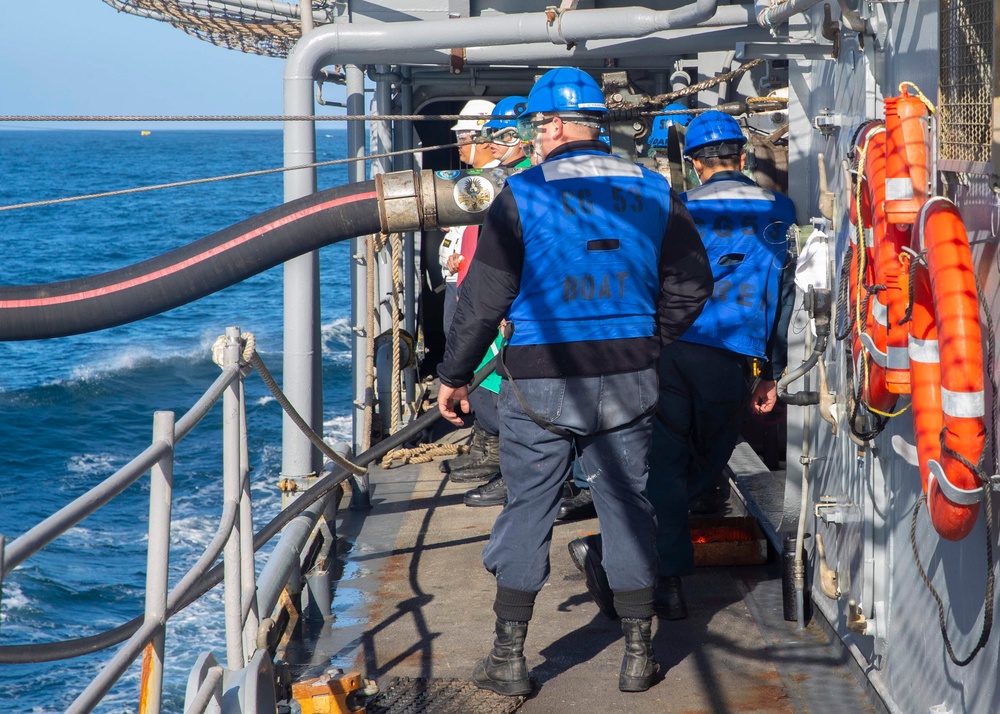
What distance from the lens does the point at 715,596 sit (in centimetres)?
398

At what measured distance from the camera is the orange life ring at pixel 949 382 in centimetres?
187

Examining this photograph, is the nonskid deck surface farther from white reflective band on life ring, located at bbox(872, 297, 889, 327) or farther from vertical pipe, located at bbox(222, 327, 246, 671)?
white reflective band on life ring, located at bbox(872, 297, 889, 327)

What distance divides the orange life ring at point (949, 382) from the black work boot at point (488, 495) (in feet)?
10.9

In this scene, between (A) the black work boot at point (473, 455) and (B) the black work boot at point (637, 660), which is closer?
(B) the black work boot at point (637, 660)

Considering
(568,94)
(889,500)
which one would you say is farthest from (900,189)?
(568,94)

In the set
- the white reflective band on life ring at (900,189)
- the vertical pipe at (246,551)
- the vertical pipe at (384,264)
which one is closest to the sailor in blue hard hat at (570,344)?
the vertical pipe at (246,551)

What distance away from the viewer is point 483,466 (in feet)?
19.1

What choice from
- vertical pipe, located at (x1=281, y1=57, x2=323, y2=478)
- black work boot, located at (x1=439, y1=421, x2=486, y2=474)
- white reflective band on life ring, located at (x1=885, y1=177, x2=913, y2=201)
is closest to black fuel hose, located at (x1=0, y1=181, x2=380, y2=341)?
vertical pipe, located at (x1=281, y1=57, x2=323, y2=478)

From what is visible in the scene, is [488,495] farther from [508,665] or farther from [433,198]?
[508,665]

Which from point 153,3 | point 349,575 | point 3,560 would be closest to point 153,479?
point 3,560

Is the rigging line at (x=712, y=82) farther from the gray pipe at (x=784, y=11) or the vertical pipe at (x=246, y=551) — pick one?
the vertical pipe at (x=246, y=551)

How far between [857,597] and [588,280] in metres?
1.23

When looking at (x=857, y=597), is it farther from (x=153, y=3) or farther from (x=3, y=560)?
(x=153, y=3)

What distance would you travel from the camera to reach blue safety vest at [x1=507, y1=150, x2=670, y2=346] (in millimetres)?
3082
